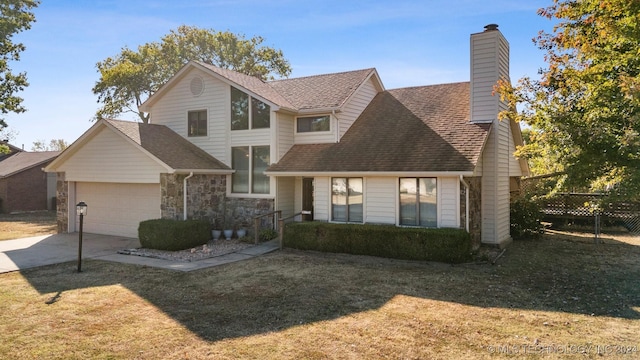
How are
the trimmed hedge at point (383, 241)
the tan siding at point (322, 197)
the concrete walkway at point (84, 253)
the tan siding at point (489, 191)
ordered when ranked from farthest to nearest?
the tan siding at point (322, 197) → the tan siding at point (489, 191) → the trimmed hedge at point (383, 241) → the concrete walkway at point (84, 253)

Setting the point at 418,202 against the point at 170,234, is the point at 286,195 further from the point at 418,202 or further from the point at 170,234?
the point at 418,202

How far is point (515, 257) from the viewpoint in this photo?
39.3ft

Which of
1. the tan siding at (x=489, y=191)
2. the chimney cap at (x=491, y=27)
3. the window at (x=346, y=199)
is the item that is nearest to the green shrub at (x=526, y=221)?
the tan siding at (x=489, y=191)

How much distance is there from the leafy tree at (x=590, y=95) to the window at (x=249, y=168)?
8791mm

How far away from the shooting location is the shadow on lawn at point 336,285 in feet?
23.4

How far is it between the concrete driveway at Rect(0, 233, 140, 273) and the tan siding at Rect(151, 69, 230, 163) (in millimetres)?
4800

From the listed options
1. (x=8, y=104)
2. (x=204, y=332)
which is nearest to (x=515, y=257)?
(x=204, y=332)

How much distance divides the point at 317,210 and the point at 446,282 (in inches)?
238

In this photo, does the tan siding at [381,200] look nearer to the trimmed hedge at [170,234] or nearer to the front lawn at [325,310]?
the front lawn at [325,310]

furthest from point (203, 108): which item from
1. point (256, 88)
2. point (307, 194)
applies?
point (307, 194)

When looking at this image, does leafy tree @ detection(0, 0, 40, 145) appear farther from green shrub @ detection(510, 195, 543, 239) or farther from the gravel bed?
green shrub @ detection(510, 195, 543, 239)

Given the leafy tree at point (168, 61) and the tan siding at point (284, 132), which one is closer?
the tan siding at point (284, 132)

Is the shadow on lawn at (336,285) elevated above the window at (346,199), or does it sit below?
below

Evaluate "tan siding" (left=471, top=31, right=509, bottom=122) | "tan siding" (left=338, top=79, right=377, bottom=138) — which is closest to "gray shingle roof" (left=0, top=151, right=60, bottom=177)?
"tan siding" (left=338, top=79, right=377, bottom=138)
